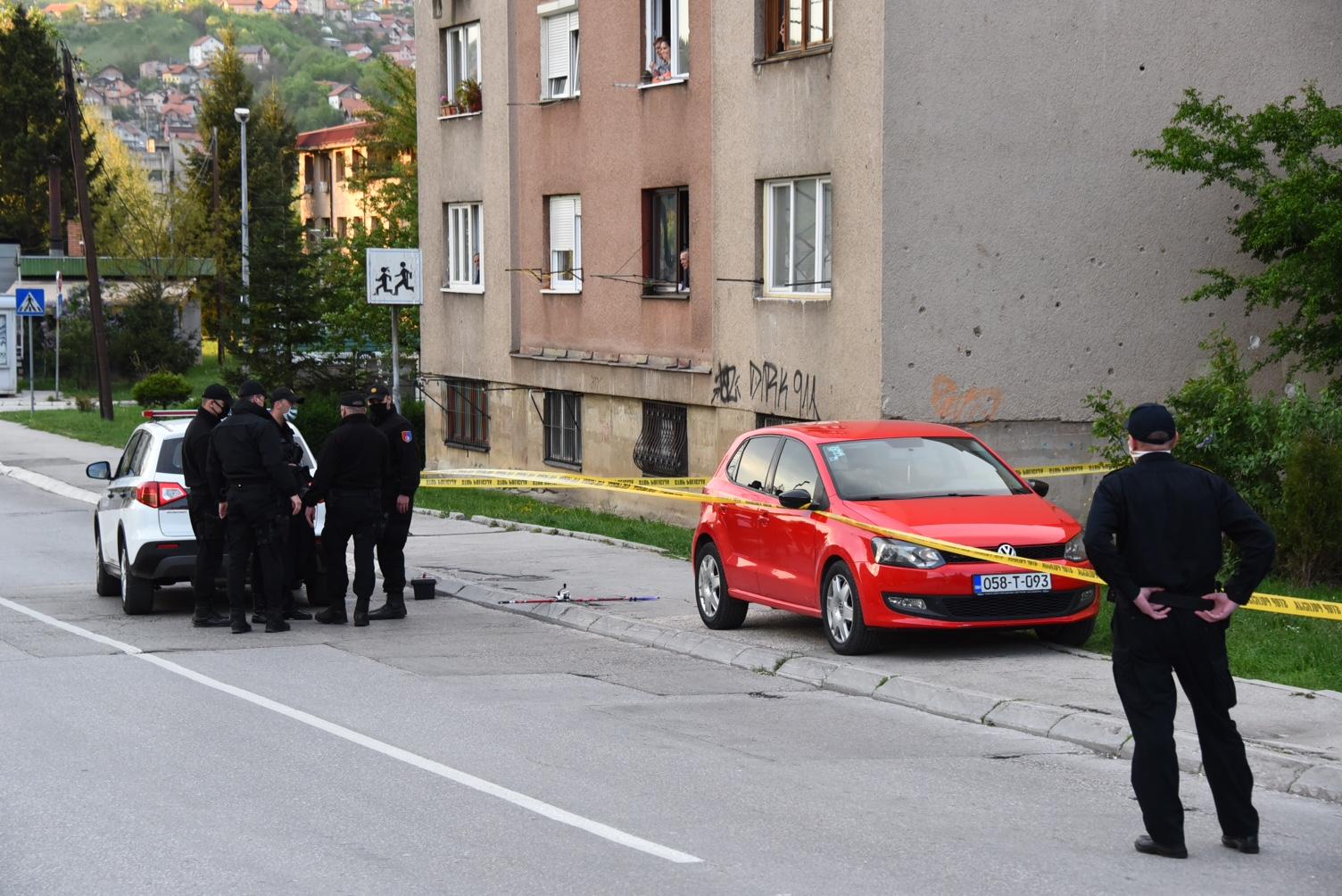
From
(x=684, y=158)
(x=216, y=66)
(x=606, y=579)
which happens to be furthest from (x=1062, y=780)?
(x=216, y=66)

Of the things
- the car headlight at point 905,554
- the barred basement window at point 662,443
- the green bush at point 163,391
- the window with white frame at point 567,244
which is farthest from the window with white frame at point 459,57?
the car headlight at point 905,554

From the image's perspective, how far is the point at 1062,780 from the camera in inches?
328

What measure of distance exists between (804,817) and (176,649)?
6.63 metres

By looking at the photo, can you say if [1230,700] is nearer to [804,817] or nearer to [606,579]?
[804,817]

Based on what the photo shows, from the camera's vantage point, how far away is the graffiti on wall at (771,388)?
19.7 m

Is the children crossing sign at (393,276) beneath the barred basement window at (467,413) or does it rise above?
above

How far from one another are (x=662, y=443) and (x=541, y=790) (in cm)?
1555

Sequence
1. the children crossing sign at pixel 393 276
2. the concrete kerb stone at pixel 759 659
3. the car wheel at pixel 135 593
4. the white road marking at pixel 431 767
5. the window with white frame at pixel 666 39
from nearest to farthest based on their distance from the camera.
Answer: the white road marking at pixel 431 767 < the concrete kerb stone at pixel 759 659 < the car wheel at pixel 135 593 < the children crossing sign at pixel 393 276 < the window with white frame at pixel 666 39

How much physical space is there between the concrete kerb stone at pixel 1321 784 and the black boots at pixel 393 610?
26.3 feet

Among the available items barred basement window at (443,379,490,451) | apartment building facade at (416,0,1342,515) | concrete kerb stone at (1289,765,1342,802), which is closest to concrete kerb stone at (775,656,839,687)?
concrete kerb stone at (1289,765,1342,802)

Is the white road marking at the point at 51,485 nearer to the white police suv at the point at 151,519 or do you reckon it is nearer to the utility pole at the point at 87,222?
the utility pole at the point at 87,222

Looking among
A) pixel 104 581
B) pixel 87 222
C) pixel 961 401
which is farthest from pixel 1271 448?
pixel 87 222

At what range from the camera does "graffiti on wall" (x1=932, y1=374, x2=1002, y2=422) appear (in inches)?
723

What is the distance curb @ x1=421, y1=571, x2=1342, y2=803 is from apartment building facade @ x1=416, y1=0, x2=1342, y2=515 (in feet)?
19.0
